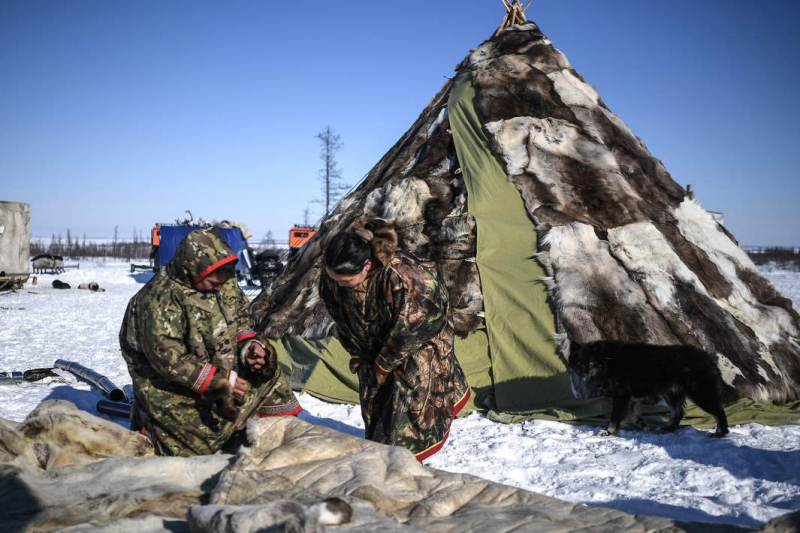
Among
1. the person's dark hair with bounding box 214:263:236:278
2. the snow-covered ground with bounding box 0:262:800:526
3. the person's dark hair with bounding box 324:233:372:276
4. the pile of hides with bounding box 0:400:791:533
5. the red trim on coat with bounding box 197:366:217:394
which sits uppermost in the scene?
the person's dark hair with bounding box 324:233:372:276

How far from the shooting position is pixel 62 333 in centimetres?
890

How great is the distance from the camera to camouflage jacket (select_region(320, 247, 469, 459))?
10.3ft

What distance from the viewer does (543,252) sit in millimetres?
5312

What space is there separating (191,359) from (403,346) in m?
1.10

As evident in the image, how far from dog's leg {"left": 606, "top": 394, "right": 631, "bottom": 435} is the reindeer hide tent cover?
0.42 meters

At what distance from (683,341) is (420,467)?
11.4ft

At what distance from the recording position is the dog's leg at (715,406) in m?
4.16

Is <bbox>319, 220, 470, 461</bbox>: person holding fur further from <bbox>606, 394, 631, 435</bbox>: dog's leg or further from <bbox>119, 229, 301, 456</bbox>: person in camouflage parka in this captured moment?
<bbox>606, 394, 631, 435</bbox>: dog's leg

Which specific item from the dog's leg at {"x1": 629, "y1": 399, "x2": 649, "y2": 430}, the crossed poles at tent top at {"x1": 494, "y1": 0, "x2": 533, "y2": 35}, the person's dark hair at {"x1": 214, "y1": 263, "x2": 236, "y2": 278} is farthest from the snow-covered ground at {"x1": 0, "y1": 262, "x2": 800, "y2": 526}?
the crossed poles at tent top at {"x1": 494, "y1": 0, "x2": 533, "y2": 35}

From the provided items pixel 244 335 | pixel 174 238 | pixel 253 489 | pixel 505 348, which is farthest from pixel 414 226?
pixel 174 238

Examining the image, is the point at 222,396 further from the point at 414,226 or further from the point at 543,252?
the point at 543,252

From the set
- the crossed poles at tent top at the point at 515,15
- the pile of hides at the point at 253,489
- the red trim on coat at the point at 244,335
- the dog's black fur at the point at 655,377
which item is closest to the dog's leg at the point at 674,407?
the dog's black fur at the point at 655,377

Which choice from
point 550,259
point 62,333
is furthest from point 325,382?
point 62,333

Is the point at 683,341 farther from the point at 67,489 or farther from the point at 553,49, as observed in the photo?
the point at 67,489
